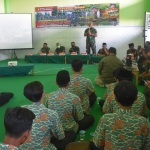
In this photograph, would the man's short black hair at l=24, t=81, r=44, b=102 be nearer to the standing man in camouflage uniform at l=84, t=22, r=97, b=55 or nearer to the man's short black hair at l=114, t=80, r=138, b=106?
the man's short black hair at l=114, t=80, r=138, b=106

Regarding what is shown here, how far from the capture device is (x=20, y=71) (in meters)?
6.57

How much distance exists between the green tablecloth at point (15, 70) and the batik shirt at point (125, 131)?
16.8 ft

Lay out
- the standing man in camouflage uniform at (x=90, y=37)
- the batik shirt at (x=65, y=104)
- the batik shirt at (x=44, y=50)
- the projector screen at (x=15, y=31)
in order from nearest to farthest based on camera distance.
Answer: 1. the batik shirt at (x=65, y=104)
2. the standing man in camouflage uniform at (x=90, y=37)
3. the projector screen at (x=15, y=31)
4. the batik shirt at (x=44, y=50)

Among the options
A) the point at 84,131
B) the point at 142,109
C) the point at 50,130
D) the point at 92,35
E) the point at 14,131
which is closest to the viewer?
the point at 14,131

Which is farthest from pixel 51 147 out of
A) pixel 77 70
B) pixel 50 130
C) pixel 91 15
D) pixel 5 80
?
pixel 91 15

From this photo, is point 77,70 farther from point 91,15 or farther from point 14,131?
point 91,15

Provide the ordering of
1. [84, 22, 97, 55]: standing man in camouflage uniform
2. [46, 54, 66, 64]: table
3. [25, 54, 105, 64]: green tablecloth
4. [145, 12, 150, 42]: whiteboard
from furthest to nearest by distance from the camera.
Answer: [84, 22, 97, 55]: standing man in camouflage uniform, [46, 54, 66, 64]: table, [145, 12, 150, 42]: whiteboard, [25, 54, 105, 64]: green tablecloth

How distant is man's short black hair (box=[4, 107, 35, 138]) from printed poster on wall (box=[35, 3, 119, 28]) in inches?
363

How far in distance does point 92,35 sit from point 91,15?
1114 mm

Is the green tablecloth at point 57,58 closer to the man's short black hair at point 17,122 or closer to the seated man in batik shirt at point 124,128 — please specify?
the seated man in batik shirt at point 124,128

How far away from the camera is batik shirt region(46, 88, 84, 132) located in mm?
2430

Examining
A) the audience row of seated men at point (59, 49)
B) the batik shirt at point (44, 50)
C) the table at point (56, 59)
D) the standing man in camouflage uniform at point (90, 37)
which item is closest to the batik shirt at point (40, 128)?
the table at point (56, 59)

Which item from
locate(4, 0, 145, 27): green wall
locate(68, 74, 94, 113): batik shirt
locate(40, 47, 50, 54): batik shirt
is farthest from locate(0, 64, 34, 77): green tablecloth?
locate(4, 0, 145, 27): green wall

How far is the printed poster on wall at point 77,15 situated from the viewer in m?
9.80
